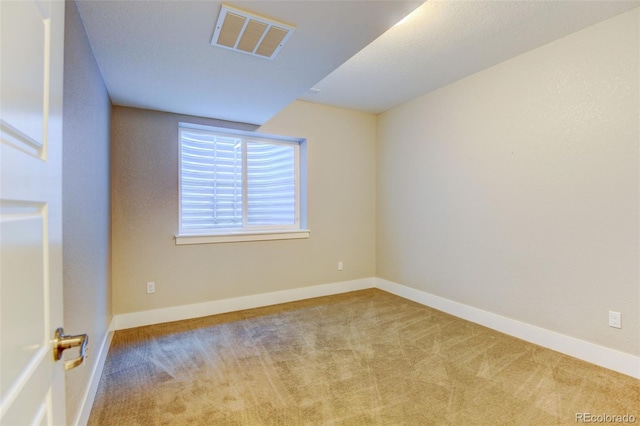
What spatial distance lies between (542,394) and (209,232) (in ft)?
10.5

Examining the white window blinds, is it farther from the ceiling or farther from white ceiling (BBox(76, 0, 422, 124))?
white ceiling (BBox(76, 0, 422, 124))

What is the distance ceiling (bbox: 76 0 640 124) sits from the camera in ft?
5.20

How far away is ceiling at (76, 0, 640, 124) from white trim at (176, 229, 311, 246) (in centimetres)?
130

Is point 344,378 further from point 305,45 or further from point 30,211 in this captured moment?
point 305,45

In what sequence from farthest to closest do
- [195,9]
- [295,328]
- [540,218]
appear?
1. [295,328]
2. [540,218]
3. [195,9]

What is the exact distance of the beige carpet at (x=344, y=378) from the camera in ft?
5.68

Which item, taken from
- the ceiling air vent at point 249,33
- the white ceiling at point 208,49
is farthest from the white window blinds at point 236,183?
the ceiling air vent at point 249,33

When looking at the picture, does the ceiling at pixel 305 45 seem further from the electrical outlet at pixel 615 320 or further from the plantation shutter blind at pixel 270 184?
the electrical outlet at pixel 615 320

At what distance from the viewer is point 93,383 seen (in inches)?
73.5

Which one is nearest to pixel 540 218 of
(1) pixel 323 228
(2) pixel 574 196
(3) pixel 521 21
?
(2) pixel 574 196

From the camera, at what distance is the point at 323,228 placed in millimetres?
4027

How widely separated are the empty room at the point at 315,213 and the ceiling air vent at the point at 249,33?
0.02 m

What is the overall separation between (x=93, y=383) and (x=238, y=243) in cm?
181

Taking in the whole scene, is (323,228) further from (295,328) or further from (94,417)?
(94,417)
